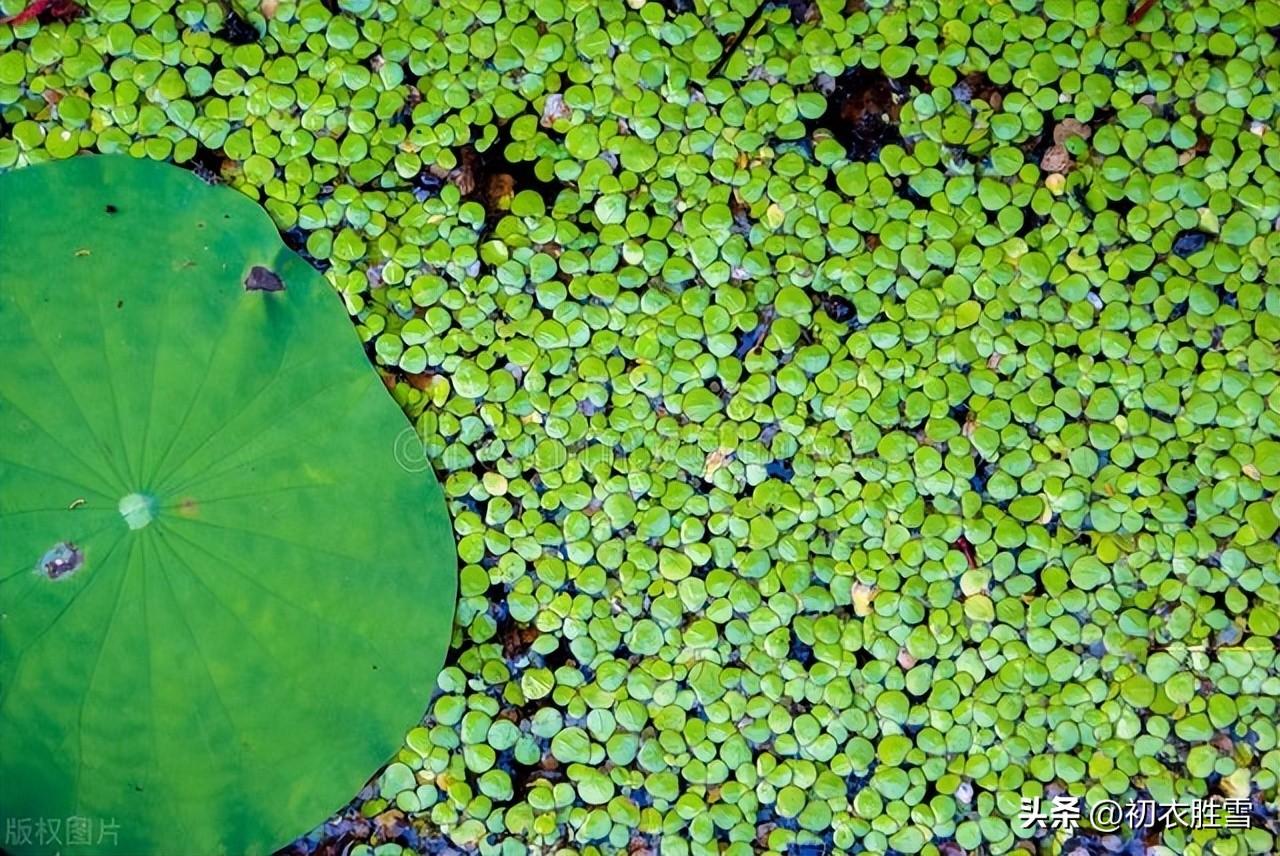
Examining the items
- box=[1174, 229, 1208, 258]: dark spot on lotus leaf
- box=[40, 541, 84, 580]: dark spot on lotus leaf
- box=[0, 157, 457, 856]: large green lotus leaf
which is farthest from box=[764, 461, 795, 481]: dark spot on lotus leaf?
box=[40, 541, 84, 580]: dark spot on lotus leaf

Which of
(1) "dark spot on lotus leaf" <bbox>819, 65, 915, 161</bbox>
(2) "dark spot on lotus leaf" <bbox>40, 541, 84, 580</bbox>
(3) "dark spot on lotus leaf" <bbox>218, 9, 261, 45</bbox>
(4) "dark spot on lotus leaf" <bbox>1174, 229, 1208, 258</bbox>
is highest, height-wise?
(4) "dark spot on lotus leaf" <bbox>1174, 229, 1208, 258</bbox>

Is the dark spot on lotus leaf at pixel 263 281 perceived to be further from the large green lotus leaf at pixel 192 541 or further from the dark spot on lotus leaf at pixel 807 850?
the dark spot on lotus leaf at pixel 807 850

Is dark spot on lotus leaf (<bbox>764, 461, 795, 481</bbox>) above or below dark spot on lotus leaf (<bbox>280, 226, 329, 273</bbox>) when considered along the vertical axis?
above

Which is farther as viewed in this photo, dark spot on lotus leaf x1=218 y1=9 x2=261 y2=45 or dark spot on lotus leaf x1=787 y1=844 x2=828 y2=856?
dark spot on lotus leaf x1=218 y1=9 x2=261 y2=45

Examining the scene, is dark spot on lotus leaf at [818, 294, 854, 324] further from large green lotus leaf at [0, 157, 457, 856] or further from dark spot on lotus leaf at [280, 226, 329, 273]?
dark spot on lotus leaf at [280, 226, 329, 273]

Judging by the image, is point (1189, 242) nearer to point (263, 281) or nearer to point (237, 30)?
point (263, 281)

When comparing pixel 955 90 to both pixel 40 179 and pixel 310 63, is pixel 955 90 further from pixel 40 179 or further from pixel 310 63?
pixel 40 179

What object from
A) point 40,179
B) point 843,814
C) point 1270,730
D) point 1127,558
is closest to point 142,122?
point 40,179
